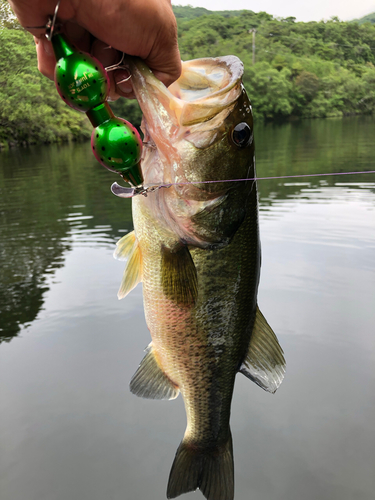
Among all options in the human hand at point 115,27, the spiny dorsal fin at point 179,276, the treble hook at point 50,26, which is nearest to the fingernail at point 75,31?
the human hand at point 115,27

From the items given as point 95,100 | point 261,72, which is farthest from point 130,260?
point 261,72

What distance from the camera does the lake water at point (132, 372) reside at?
160 inches

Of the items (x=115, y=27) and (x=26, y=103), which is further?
(x=26, y=103)

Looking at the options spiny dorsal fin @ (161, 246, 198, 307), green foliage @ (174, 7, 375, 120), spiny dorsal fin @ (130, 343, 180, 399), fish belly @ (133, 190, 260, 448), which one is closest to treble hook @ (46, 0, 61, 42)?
fish belly @ (133, 190, 260, 448)

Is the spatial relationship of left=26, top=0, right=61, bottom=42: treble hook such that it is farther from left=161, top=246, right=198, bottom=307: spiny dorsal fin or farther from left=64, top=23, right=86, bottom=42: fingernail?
left=161, top=246, right=198, bottom=307: spiny dorsal fin

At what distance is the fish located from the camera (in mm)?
1490

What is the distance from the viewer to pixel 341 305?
276 inches

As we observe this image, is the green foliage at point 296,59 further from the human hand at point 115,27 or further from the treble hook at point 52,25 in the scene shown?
the treble hook at point 52,25

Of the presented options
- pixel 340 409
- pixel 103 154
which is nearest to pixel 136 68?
pixel 103 154

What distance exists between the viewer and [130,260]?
1843 mm

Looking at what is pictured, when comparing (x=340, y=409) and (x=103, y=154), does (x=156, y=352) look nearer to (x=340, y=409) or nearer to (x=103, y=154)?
(x=103, y=154)

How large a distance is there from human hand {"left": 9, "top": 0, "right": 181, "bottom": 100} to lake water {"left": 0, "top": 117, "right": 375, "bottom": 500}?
3840 millimetres

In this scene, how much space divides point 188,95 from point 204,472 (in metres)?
1.74

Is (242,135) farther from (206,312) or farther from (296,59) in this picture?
(296,59)
